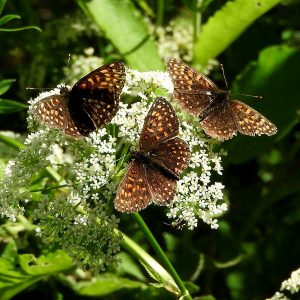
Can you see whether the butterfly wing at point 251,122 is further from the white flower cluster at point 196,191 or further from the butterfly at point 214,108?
the white flower cluster at point 196,191

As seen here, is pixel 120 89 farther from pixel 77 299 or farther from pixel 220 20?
pixel 77 299

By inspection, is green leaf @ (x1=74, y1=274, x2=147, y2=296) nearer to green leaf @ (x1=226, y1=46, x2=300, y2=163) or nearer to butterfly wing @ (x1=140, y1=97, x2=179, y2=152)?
green leaf @ (x1=226, y1=46, x2=300, y2=163)

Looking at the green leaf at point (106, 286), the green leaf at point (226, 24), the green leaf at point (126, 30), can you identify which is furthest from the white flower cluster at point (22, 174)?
the green leaf at point (226, 24)

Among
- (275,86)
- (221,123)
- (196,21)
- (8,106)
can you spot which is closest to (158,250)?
(221,123)

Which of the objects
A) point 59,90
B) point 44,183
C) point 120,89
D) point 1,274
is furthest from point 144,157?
point 1,274

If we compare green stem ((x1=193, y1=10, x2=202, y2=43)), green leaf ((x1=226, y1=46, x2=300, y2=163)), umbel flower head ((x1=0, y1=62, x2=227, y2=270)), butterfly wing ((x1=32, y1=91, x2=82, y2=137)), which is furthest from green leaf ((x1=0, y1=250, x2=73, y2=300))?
green stem ((x1=193, y1=10, x2=202, y2=43))

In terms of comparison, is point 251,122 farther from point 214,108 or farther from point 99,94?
point 99,94

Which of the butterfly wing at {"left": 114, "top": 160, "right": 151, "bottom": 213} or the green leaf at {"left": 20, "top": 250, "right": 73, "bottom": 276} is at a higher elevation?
the butterfly wing at {"left": 114, "top": 160, "right": 151, "bottom": 213}
